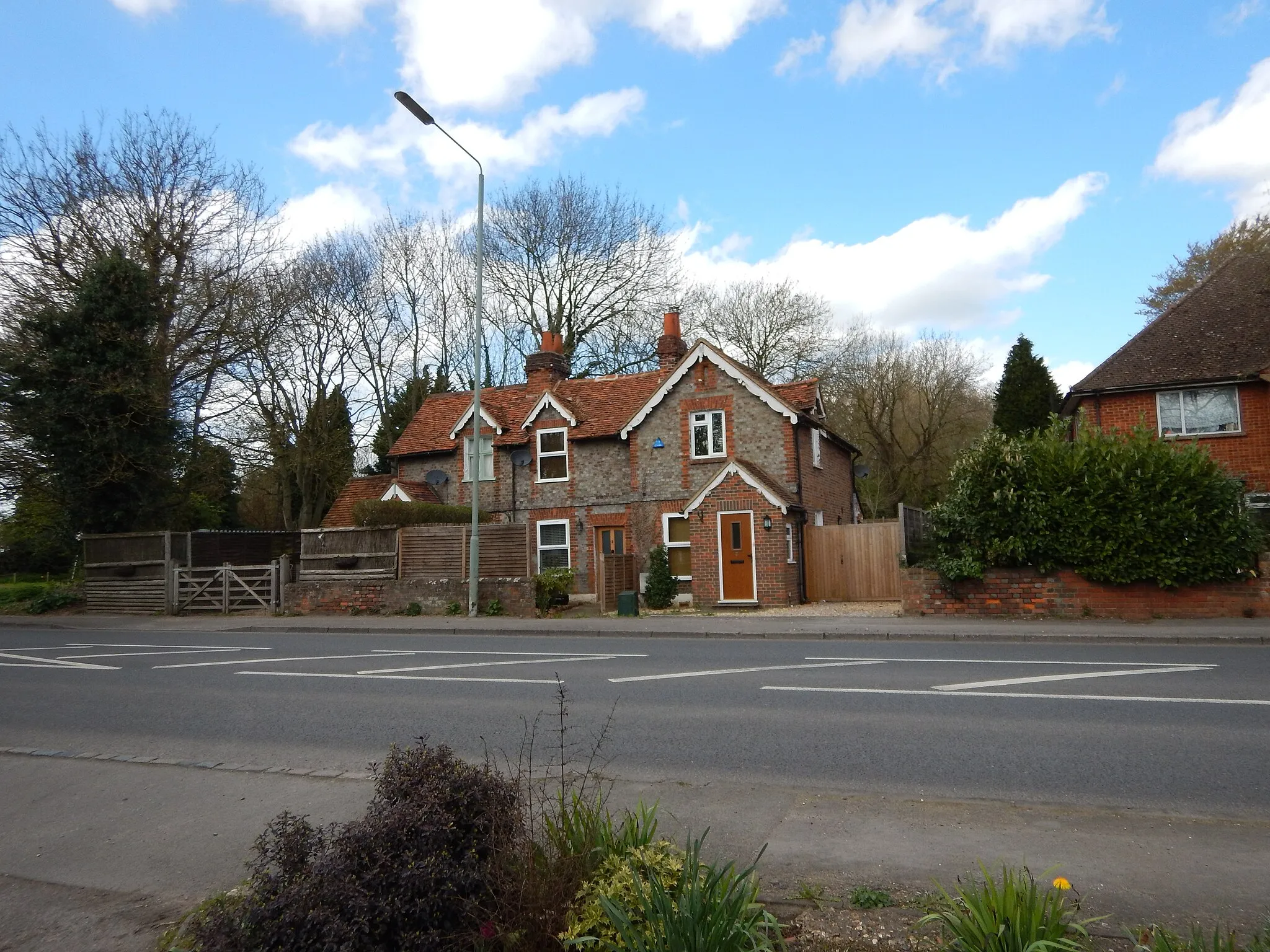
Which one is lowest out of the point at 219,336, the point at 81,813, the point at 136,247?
the point at 81,813

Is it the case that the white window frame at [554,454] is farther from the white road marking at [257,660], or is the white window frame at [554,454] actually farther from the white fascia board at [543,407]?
the white road marking at [257,660]

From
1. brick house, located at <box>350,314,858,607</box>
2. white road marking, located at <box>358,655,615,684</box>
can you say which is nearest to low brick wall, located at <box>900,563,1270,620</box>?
brick house, located at <box>350,314,858,607</box>

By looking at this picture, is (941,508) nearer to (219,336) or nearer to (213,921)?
(213,921)

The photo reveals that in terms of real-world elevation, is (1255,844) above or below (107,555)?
below


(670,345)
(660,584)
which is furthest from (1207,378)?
(670,345)

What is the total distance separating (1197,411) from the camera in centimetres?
2386

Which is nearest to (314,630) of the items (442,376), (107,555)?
(107,555)

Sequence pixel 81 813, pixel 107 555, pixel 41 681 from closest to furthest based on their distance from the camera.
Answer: pixel 81 813 → pixel 41 681 → pixel 107 555

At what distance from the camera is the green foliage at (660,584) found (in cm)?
2481

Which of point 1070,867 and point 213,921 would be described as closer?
point 213,921

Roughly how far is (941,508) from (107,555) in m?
23.6

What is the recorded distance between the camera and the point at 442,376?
47812 millimetres

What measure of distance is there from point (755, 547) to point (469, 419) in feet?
41.4

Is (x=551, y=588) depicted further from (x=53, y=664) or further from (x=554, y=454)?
(x=53, y=664)
